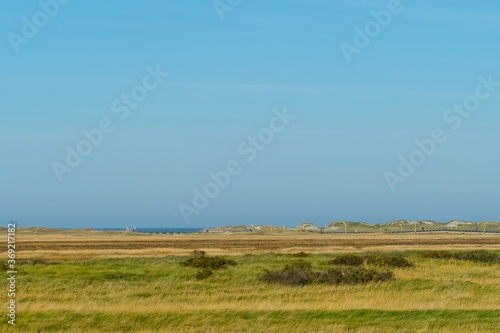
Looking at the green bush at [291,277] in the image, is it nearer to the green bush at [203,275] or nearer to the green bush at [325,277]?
the green bush at [325,277]

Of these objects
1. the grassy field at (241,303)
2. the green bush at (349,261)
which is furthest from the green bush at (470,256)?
the grassy field at (241,303)

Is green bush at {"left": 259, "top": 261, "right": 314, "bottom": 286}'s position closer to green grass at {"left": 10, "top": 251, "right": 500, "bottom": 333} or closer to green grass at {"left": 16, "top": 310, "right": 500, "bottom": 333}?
green grass at {"left": 10, "top": 251, "right": 500, "bottom": 333}

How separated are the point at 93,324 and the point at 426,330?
377 inches

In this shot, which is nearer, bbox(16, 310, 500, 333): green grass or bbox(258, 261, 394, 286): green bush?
bbox(16, 310, 500, 333): green grass

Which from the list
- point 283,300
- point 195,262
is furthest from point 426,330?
point 195,262

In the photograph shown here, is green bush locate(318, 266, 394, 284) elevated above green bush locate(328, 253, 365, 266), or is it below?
above

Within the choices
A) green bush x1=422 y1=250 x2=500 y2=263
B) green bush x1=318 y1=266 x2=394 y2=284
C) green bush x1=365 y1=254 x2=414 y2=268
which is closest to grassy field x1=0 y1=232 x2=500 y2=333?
green bush x1=318 y1=266 x2=394 y2=284

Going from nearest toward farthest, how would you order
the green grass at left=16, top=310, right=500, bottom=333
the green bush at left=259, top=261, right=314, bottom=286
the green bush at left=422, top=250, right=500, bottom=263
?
the green grass at left=16, top=310, right=500, bottom=333 → the green bush at left=259, top=261, right=314, bottom=286 → the green bush at left=422, top=250, right=500, bottom=263

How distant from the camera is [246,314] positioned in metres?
23.5

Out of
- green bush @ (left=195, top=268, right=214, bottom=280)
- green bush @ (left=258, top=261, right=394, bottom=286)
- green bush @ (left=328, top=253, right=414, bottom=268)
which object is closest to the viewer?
green bush @ (left=258, top=261, right=394, bottom=286)

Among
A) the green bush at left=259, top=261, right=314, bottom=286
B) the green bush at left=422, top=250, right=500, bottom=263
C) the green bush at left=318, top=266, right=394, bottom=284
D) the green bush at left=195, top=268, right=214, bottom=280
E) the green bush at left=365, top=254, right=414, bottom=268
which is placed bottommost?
the green bush at left=422, top=250, right=500, bottom=263

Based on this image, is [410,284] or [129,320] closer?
[129,320]

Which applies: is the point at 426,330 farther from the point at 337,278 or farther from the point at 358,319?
the point at 337,278

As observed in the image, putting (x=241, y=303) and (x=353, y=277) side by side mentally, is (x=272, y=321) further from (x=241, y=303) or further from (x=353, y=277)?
(x=353, y=277)
